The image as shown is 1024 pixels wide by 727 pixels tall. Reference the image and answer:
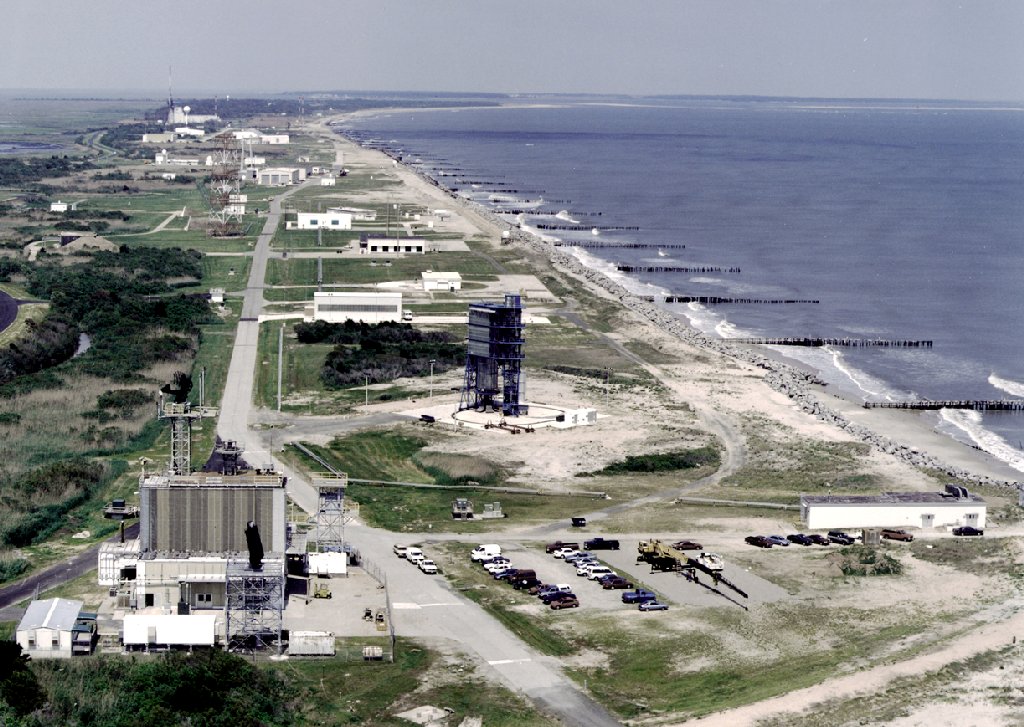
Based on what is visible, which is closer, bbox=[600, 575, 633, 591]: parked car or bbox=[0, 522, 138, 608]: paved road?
bbox=[0, 522, 138, 608]: paved road

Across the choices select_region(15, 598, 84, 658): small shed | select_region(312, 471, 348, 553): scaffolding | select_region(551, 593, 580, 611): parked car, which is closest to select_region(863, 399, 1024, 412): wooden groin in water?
select_region(551, 593, 580, 611): parked car

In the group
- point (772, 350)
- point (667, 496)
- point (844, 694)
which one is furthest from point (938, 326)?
point (844, 694)

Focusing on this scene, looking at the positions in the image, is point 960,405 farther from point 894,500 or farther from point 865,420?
point 894,500

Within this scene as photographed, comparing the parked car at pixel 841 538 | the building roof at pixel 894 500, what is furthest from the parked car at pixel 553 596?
the building roof at pixel 894 500

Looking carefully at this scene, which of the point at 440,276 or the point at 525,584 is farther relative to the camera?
the point at 440,276

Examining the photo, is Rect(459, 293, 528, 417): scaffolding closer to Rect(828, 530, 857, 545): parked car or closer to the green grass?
Rect(828, 530, 857, 545): parked car

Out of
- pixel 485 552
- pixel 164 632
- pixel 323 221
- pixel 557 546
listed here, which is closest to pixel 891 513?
pixel 557 546
